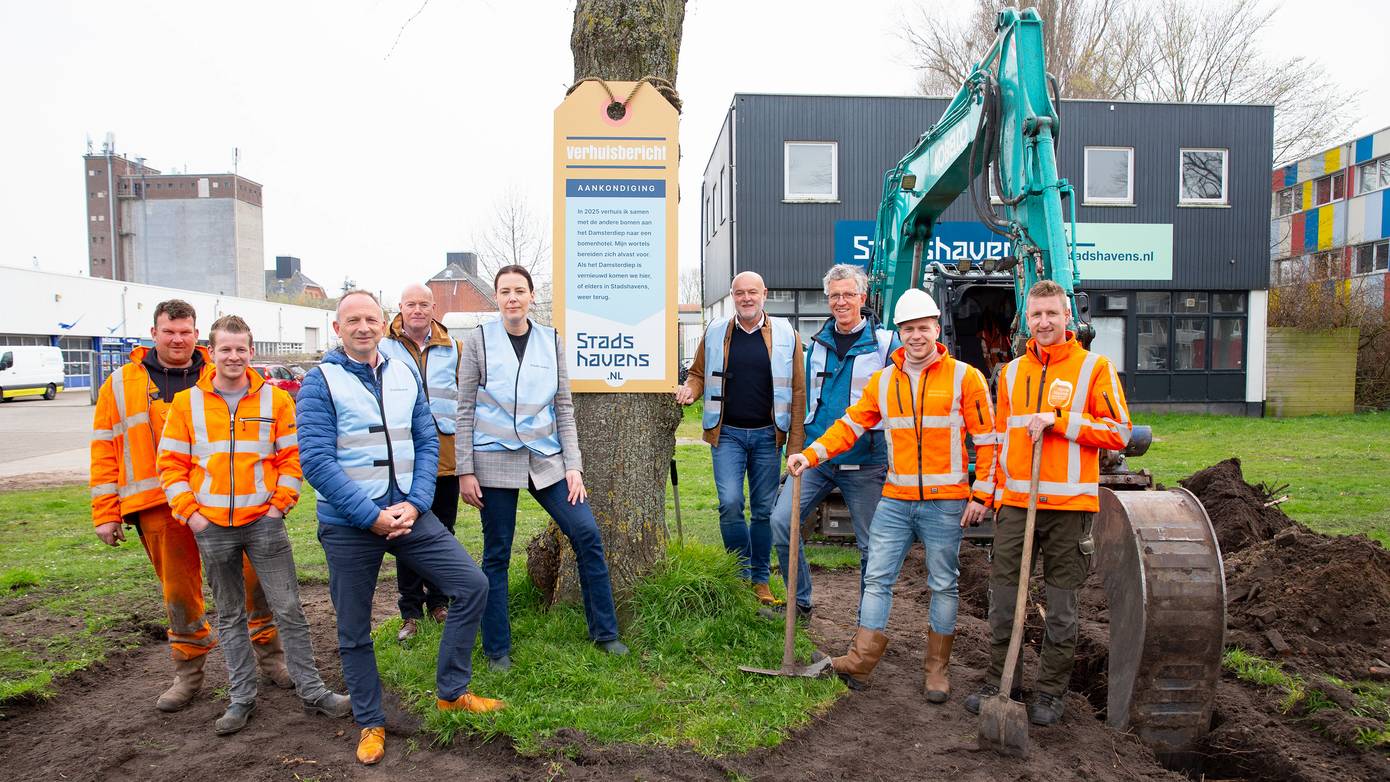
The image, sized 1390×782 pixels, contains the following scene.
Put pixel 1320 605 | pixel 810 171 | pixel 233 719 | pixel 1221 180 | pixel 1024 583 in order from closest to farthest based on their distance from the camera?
pixel 1024 583
pixel 233 719
pixel 1320 605
pixel 810 171
pixel 1221 180

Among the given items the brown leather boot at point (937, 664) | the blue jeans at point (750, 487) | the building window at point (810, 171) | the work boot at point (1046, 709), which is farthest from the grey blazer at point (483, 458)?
the building window at point (810, 171)

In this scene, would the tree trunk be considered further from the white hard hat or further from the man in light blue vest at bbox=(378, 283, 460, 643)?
the white hard hat

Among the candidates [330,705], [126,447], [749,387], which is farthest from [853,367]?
[126,447]

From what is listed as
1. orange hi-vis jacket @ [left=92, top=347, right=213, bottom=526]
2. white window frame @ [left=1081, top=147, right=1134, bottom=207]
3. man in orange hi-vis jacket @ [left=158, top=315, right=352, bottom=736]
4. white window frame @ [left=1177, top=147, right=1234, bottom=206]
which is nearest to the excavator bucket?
man in orange hi-vis jacket @ [left=158, top=315, right=352, bottom=736]

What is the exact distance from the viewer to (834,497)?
810 centimetres

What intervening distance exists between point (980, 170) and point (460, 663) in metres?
6.04

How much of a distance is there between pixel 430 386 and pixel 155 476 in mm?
1445

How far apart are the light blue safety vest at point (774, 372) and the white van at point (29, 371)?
36.4m

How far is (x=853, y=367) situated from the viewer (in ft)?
16.9

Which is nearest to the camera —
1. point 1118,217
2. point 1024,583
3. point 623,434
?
point 1024,583

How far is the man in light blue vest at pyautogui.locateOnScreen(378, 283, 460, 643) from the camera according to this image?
5.18 metres

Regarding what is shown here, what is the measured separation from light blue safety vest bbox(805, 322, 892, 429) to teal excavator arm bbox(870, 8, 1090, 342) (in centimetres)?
198

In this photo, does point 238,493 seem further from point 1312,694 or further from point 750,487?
point 1312,694

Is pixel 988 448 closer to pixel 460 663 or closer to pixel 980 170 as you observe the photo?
pixel 460 663
